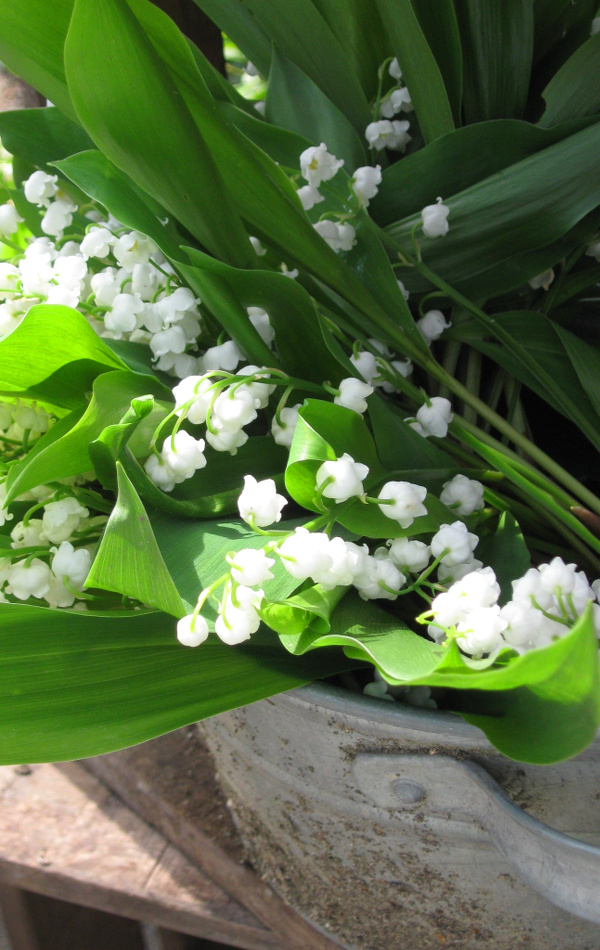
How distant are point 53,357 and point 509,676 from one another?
209mm

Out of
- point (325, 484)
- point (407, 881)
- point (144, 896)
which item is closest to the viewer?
point (325, 484)

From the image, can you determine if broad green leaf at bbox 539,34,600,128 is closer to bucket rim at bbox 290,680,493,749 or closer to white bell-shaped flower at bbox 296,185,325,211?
white bell-shaped flower at bbox 296,185,325,211

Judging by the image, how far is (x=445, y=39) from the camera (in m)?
0.43

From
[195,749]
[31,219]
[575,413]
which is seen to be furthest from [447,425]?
[195,749]

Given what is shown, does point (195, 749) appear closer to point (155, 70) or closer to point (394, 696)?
point (394, 696)

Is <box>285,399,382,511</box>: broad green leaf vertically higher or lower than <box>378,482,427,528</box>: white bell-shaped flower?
higher

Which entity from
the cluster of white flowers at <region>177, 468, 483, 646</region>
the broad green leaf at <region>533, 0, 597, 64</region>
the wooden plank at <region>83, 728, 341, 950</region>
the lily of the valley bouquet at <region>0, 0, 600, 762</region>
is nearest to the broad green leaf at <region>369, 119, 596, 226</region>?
the lily of the valley bouquet at <region>0, 0, 600, 762</region>

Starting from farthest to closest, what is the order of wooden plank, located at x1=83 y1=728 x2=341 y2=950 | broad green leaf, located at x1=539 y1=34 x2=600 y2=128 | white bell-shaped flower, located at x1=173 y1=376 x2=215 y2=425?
1. wooden plank, located at x1=83 y1=728 x2=341 y2=950
2. broad green leaf, located at x1=539 y1=34 x2=600 y2=128
3. white bell-shaped flower, located at x1=173 y1=376 x2=215 y2=425

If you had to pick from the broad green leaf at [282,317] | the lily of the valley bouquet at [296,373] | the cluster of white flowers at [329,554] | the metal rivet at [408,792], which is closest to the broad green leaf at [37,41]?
the lily of the valley bouquet at [296,373]

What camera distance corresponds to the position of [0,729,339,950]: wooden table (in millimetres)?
548

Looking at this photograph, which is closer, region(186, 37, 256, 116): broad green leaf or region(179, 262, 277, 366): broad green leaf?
region(179, 262, 277, 366): broad green leaf

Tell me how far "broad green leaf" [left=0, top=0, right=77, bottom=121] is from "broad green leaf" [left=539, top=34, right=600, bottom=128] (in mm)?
240

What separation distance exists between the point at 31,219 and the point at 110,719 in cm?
33

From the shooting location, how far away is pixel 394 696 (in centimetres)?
35
